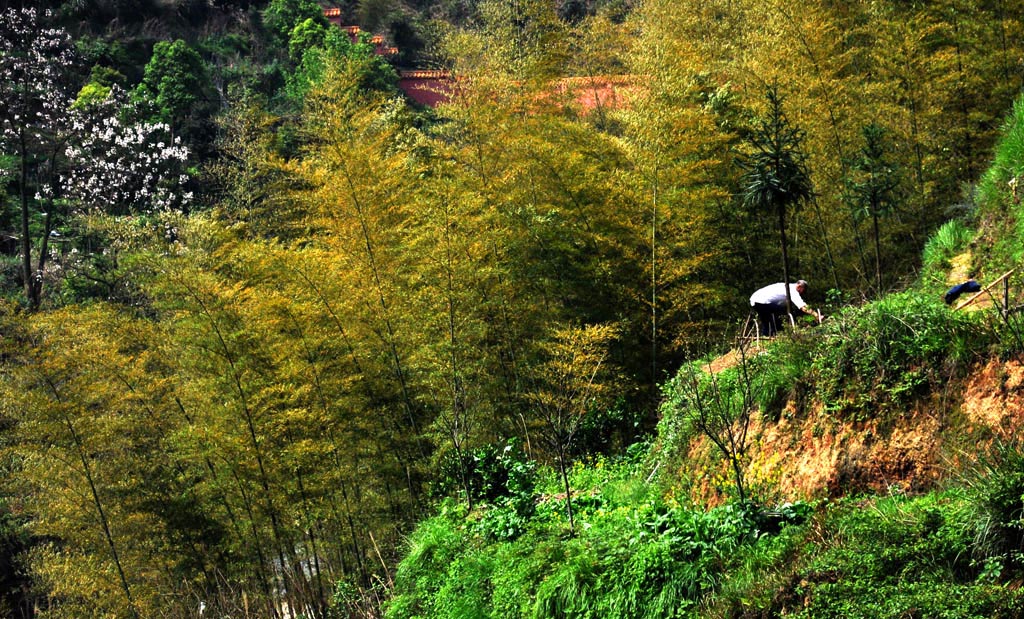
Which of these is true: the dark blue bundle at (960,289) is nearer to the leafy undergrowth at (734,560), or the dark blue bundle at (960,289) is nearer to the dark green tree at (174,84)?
the leafy undergrowth at (734,560)

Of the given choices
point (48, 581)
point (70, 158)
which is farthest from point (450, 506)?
point (70, 158)

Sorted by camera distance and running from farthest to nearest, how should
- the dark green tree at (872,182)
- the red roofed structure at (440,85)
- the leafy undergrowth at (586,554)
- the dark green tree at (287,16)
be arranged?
1. the dark green tree at (287,16)
2. the red roofed structure at (440,85)
3. the dark green tree at (872,182)
4. the leafy undergrowth at (586,554)

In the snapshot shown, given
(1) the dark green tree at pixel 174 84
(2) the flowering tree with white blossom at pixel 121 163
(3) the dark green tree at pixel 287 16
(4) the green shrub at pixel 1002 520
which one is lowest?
(4) the green shrub at pixel 1002 520

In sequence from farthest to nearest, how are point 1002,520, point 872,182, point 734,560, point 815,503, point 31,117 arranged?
point 31,117 → point 872,182 → point 815,503 → point 734,560 → point 1002,520

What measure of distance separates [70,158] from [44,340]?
15414 millimetres

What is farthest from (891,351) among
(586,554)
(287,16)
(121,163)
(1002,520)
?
(287,16)

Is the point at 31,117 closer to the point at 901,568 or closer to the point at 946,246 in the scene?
the point at 946,246

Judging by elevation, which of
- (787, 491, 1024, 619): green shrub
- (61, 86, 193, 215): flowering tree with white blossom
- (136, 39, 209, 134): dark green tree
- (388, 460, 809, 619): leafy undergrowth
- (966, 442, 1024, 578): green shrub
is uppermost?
(136, 39, 209, 134): dark green tree

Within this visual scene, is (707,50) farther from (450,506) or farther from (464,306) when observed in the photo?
(450,506)

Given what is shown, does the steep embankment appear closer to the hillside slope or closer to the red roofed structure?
the hillside slope

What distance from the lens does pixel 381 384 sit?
1111 cm

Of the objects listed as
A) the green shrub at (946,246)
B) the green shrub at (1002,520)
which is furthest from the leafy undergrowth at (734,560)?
the green shrub at (946,246)

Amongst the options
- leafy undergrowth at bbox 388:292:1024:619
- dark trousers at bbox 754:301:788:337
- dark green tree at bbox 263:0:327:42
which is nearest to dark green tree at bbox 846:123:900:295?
dark trousers at bbox 754:301:788:337

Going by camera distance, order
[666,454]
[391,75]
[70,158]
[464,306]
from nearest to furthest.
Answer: [666,454] → [464,306] → [70,158] → [391,75]
